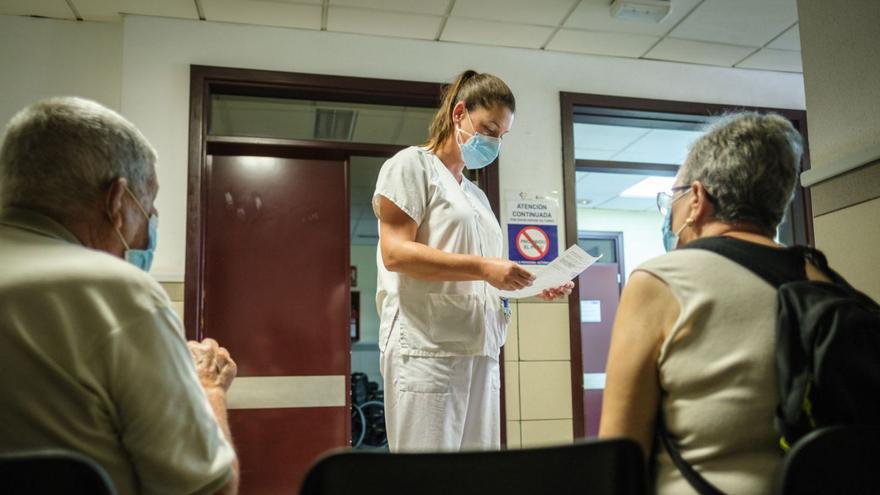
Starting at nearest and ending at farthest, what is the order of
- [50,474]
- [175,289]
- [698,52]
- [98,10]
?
[50,474], [175,289], [98,10], [698,52]

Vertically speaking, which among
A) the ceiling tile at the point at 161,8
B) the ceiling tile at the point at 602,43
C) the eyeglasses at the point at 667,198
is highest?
the ceiling tile at the point at 161,8

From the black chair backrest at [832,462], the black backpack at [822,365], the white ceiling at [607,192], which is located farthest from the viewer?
the white ceiling at [607,192]

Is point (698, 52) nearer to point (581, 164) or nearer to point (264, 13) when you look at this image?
point (581, 164)

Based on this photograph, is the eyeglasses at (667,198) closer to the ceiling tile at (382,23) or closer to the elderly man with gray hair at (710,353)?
the elderly man with gray hair at (710,353)

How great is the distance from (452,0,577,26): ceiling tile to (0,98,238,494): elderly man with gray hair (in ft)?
9.36

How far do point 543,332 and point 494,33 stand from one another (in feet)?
5.89

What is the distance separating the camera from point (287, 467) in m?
3.74

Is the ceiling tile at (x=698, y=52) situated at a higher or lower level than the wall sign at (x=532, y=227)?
higher

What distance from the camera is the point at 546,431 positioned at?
3.80 m

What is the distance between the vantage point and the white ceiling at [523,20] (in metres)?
3.54

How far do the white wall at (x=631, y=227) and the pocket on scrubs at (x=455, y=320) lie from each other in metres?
6.93

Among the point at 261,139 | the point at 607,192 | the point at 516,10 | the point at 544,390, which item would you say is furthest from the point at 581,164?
the point at 607,192

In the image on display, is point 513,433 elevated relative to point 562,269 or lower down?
lower down

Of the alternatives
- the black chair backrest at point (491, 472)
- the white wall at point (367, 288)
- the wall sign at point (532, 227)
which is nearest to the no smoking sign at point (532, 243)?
the wall sign at point (532, 227)
